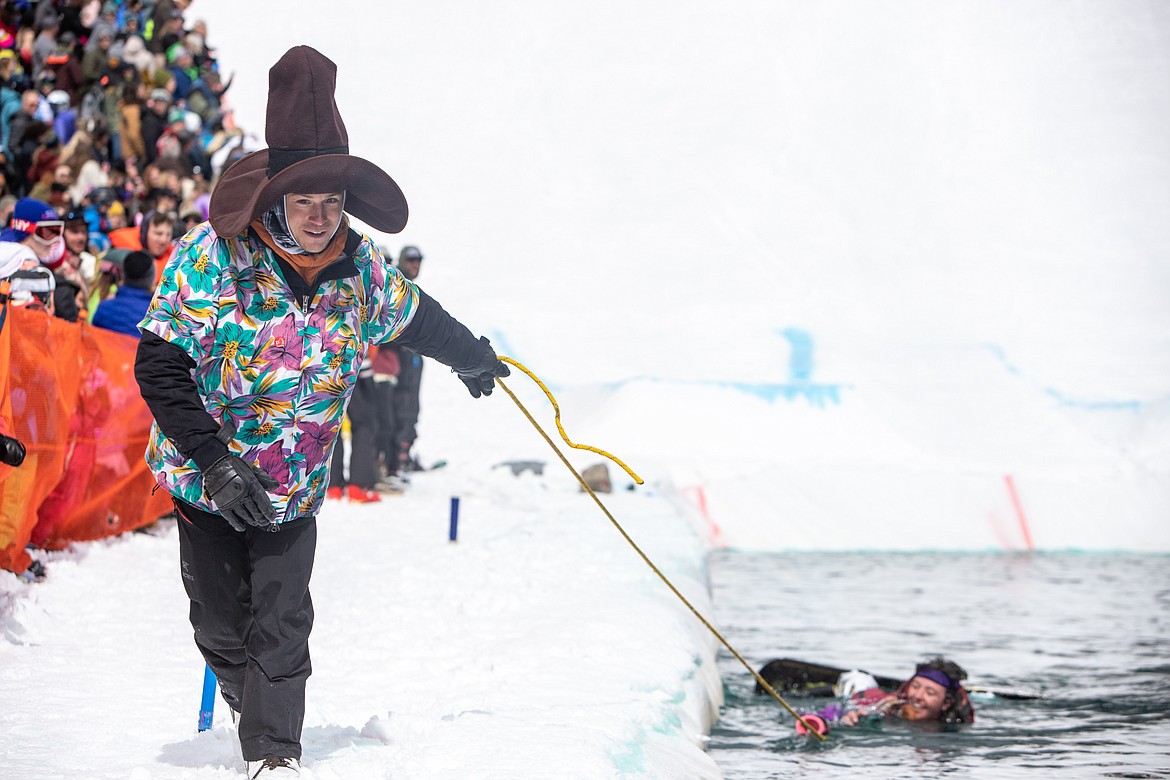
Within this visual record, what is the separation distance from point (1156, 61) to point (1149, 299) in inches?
359

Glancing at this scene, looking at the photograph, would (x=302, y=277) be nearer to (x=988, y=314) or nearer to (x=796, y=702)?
(x=796, y=702)

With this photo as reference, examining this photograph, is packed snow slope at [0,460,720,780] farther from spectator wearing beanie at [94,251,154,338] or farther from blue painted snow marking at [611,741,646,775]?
spectator wearing beanie at [94,251,154,338]

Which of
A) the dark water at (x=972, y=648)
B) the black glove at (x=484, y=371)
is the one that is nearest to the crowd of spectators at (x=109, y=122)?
the black glove at (x=484, y=371)

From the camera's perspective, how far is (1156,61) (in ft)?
107

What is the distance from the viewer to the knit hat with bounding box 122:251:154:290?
7176 mm

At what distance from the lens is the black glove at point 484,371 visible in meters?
3.96

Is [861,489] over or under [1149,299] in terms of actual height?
under

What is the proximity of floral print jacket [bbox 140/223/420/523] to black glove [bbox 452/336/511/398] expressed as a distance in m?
0.52

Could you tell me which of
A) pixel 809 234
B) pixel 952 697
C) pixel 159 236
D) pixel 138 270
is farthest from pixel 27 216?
pixel 809 234

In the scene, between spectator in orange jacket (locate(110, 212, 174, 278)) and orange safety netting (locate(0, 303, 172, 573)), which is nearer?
orange safety netting (locate(0, 303, 172, 573))

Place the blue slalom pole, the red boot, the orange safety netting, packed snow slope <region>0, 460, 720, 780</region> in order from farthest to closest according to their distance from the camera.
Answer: the red boot → the orange safety netting → the blue slalom pole → packed snow slope <region>0, 460, 720, 780</region>

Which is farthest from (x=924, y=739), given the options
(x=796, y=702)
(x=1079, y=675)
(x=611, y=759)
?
(x=611, y=759)

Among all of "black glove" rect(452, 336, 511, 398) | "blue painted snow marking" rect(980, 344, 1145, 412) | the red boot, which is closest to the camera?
"black glove" rect(452, 336, 511, 398)

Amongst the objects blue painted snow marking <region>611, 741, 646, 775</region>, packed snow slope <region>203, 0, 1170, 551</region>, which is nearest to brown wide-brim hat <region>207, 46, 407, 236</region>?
blue painted snow marking <region>611, 741, 646, 775</region>
